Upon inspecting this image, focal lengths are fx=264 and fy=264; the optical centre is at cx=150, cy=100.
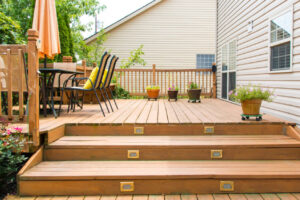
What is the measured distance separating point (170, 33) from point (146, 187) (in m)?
10.0

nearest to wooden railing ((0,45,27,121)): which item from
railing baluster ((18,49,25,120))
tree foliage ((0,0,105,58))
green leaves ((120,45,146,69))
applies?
railing baluster ((18,49,25,120))

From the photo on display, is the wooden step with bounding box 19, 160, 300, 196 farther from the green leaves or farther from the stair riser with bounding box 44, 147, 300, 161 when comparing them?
the green leaves

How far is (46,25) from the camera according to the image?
4465mm

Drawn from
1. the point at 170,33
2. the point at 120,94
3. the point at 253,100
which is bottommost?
the point at 120,94

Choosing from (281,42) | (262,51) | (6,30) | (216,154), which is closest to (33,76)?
(216,154)

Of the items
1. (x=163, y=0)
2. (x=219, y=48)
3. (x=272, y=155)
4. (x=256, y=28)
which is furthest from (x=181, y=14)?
(x=272, y=155)

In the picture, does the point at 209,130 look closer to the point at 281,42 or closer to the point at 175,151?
the point at 175,151

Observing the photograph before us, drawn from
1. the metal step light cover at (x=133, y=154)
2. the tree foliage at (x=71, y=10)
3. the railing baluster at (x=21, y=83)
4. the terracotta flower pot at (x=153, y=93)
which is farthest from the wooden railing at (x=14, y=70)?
the tree foliage at (x=71, y=10)

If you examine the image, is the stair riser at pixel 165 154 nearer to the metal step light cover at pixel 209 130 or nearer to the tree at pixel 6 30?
the metal step light cover at pixel 209 130

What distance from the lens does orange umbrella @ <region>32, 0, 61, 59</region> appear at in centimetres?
436

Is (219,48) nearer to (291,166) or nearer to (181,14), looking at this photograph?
(181,14)

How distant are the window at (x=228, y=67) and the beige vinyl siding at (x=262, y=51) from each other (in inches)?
9.7

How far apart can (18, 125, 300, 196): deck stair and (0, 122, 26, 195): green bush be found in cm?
18

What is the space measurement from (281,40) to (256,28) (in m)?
1.13
